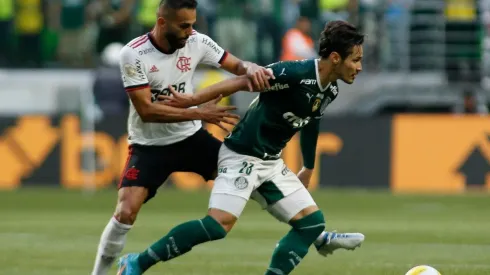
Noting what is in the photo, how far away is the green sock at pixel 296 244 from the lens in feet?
28.1

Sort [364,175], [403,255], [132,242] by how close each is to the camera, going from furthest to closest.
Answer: [364,175] → [132,242] → [403,255]

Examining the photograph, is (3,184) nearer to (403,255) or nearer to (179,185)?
(179,185)

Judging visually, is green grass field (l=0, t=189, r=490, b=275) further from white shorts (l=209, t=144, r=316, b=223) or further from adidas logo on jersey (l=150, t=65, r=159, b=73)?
adidas logo on jersey (l=150, t=65, r=159, b=73)

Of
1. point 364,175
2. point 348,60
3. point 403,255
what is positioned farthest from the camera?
point 364,175

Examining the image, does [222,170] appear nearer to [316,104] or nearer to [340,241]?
[316,104]

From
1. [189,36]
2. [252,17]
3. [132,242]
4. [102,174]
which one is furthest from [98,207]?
[189,36]

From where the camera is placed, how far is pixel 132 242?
1272 cm

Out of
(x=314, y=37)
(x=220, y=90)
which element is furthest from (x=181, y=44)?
(x=314, y=37)

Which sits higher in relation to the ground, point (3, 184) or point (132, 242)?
point (132, 242)

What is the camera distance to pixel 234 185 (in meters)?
8.53

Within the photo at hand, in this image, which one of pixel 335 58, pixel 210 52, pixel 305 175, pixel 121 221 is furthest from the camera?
pixel 305 175

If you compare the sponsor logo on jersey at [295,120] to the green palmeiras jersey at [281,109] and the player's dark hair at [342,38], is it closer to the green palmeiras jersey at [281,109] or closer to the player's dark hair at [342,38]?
the green palmeiras jersey at [281,109]

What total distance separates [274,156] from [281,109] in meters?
0.34

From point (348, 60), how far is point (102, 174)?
12819mm
